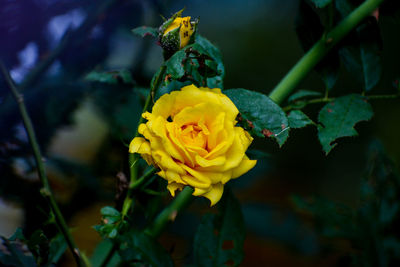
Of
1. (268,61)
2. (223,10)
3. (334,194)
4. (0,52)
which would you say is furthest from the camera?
(334,194)

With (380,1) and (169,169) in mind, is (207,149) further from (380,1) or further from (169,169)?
(380,1)

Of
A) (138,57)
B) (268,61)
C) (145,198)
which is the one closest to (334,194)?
(268,61)

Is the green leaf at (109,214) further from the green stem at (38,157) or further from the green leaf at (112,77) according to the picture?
the green leaf at (112,77)

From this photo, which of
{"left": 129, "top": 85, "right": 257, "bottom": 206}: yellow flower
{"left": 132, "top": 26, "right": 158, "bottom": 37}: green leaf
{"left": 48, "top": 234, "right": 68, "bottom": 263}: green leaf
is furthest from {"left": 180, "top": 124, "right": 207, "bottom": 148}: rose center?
{"left": 48, "top": 234, "right": 68, "bottom": 263}: green leaf

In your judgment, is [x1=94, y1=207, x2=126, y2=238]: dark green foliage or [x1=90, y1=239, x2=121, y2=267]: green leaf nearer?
[x1=94, y1=207, x2=126, y2=238]: dark green foliage

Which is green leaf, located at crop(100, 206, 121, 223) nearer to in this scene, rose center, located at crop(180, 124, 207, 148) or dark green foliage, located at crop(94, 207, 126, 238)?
dark green foliage, located at crop(94, 207, 126, 238)

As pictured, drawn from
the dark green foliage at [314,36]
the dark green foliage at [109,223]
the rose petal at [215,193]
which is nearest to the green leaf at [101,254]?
the dark green foliage at [109,223]
